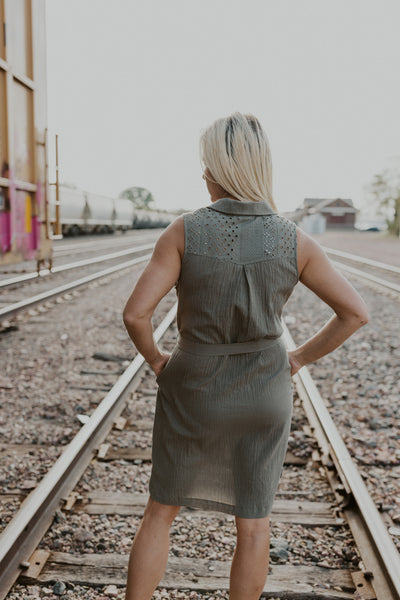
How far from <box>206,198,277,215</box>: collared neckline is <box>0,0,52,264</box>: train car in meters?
4.16

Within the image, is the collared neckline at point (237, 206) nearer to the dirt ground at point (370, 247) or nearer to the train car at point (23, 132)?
the train car at point (23, 132)

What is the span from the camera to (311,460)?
11.3 feet

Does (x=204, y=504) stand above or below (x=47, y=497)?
above

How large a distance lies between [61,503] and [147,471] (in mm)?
626

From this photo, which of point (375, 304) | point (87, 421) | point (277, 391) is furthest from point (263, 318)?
point (375, 304)

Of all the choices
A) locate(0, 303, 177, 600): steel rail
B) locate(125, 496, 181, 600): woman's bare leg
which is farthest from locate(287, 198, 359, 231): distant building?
locate(125, 496, 181, 600): woman's bare leg

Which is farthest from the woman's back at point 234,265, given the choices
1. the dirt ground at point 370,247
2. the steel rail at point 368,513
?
the dirt ground at point 370,247

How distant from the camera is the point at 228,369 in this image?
1697 mm

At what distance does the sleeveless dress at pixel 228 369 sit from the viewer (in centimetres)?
159

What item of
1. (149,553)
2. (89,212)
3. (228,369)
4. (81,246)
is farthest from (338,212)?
(149,553)

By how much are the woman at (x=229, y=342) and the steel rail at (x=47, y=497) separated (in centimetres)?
74

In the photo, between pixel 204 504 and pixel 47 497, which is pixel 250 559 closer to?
pixel 204 504

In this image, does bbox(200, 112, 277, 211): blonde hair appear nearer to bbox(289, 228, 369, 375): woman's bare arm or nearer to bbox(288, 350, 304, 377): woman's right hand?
bbox(289, 228, 369, 375): woman's bare arm

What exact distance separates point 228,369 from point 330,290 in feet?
1.33
